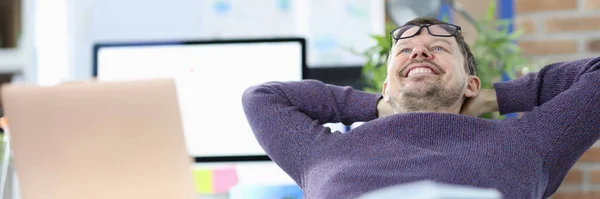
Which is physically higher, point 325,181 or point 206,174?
point 325,181

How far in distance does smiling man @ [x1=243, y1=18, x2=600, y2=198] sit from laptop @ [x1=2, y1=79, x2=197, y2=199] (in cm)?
48

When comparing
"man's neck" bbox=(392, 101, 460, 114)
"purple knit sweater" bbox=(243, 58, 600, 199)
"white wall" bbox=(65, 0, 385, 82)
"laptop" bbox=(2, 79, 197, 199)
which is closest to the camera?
"laptop" bbox=(2, 79, 197, 199)

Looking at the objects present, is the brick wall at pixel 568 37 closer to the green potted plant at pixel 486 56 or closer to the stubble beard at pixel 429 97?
the green potted plant at pixel 486 56

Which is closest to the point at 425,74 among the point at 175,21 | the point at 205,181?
the point at 205,181

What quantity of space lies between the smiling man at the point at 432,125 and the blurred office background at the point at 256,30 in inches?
12.5

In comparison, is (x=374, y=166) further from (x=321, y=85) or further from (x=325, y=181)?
(x=321, y=85)

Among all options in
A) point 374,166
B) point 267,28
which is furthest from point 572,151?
point 267,28

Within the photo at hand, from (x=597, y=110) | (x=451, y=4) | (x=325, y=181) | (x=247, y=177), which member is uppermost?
(x=451, y=4)

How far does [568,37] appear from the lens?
264cm

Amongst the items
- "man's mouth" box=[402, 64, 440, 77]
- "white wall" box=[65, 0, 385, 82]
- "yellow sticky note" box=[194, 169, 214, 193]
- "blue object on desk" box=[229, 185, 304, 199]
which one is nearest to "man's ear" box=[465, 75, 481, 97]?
"man's mouth" box=[402, 64, 440, 77]

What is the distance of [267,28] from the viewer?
12.6ft

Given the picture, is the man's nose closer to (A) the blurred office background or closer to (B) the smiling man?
(B) the smiling man

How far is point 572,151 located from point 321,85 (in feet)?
1.90

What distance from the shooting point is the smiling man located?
1612 mm
